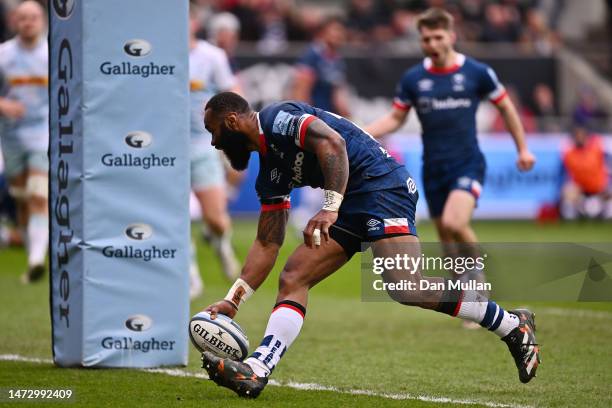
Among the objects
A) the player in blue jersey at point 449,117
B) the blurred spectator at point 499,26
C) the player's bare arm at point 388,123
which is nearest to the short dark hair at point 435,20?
the player in blue jersey at point 449,117

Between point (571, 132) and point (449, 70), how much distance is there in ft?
46.4

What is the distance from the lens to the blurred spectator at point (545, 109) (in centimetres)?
2384

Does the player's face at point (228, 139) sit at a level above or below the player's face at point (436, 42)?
above

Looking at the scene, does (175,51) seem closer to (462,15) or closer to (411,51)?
(411,51)

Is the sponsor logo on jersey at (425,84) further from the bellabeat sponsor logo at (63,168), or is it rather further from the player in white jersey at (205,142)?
the bellabeat sponsor logo at (63,168)

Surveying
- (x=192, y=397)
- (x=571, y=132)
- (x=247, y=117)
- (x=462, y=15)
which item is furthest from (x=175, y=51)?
(x=462, y=15)

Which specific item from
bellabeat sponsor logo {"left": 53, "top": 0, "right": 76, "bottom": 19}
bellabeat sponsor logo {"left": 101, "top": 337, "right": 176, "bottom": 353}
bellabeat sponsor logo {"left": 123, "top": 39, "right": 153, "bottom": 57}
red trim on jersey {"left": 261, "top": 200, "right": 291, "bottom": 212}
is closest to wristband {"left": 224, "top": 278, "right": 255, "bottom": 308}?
red trim on jersey {"left": 261, "top": 200, "right": 291, "bottom": 212}

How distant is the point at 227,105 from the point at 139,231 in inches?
56.8

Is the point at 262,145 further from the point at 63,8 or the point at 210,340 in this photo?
the point at 63,8

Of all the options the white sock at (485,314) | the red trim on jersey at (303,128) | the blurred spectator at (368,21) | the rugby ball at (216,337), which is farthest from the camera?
the blurred spectator at (368,21)

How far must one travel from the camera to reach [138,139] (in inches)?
289

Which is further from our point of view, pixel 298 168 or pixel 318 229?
pixel 298 168

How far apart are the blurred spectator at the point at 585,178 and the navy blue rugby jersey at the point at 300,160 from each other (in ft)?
52.4

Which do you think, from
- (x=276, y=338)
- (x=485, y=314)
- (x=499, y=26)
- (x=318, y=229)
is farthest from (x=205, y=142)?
(x=499, y=26)
